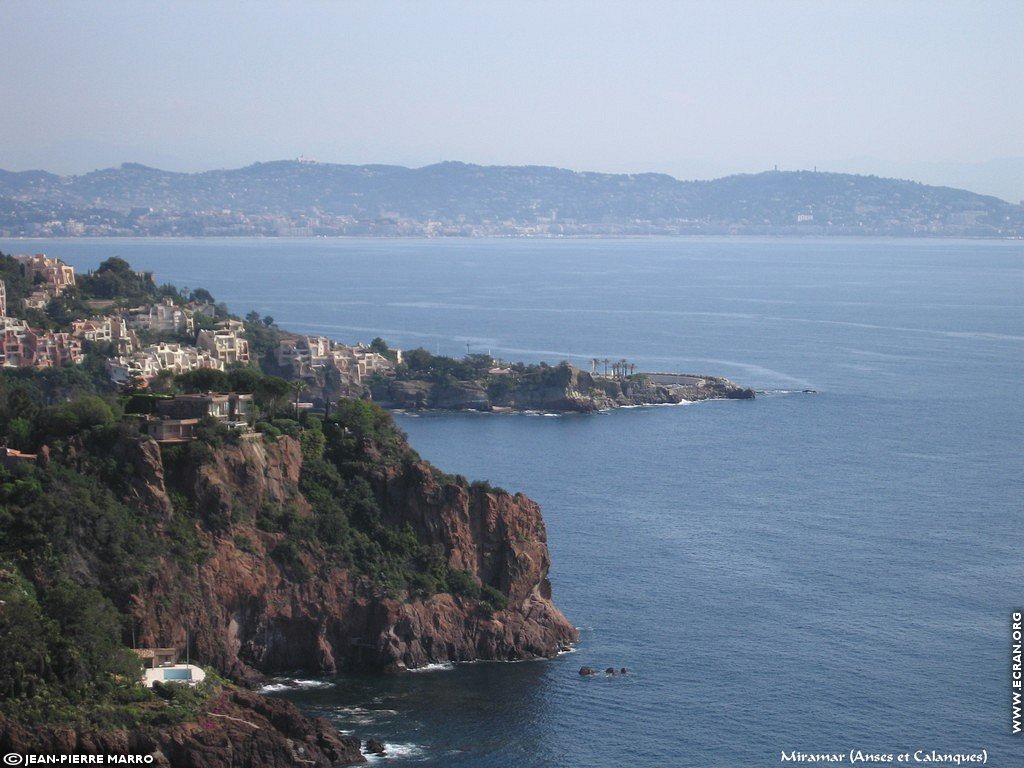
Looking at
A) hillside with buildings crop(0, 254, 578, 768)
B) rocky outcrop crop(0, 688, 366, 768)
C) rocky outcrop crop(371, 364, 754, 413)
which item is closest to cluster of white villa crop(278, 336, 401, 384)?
rocky outcrop crop(371, 364, 754, 413)

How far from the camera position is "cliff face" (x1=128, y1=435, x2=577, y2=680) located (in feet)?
110

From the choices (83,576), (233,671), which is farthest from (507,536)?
(83,576)

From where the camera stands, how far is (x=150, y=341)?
77000 mm

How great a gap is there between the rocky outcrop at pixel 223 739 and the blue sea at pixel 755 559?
1.59 metres

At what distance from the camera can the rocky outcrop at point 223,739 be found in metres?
27.4

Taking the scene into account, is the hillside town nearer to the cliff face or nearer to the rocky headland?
the rocky headland

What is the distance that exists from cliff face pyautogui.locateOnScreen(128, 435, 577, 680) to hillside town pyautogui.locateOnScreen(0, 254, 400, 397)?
30.7 meters

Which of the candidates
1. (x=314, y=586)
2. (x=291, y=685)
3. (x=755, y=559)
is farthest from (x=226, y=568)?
(x=755, y=559)

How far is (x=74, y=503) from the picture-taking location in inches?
1314

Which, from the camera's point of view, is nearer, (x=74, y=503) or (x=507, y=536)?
(x=74, y=503)

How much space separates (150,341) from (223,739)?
50310mm

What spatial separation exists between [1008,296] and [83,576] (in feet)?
395

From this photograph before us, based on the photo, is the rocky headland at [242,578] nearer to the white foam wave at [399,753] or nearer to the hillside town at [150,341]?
the white foam wave at [399,753]

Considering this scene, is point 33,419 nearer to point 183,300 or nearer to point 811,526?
point 811,526
